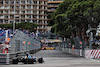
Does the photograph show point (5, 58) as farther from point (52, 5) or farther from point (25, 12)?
point (52, 5)

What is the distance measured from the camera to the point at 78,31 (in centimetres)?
5316

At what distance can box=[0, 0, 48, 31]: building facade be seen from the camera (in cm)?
13288

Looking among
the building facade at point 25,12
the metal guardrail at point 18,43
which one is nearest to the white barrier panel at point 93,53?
the metal guardrail at point 18,43

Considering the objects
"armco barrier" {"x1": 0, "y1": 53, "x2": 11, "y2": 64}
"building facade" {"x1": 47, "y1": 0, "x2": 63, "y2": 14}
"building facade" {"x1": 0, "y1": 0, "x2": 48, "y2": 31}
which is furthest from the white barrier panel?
"building facade" {"x1": 47, "y1": 0, "x2": 63, "y2": 14}

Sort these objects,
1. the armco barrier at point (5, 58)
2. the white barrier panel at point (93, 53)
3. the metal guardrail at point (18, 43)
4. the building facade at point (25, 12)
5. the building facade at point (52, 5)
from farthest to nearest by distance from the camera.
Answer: the building facade at point (52, 5) < the building facade at point (25, 12) < the white barrier panel at point (93, 53) < the metal guardrail at point (18, 43) < the armco barrier at point (5, 58)

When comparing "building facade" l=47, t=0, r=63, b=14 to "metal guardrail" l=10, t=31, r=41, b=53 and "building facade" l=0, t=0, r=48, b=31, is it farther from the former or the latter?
"metal guardrail" l=10, t=31, r=41, b=53

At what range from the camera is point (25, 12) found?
133 m

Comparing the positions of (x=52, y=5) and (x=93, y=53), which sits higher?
(x=52, y=5)

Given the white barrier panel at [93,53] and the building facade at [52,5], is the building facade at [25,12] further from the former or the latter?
the white barrier panel at [93,53]

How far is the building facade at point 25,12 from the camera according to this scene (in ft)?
436

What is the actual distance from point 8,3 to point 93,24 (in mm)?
99414

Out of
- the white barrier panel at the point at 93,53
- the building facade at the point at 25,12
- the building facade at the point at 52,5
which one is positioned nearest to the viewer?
the white barrier panel at the point at 93,53

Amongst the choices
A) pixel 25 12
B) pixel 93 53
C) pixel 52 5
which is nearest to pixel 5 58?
pixel 93 53

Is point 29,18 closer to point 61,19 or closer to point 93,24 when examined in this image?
point 61,19
